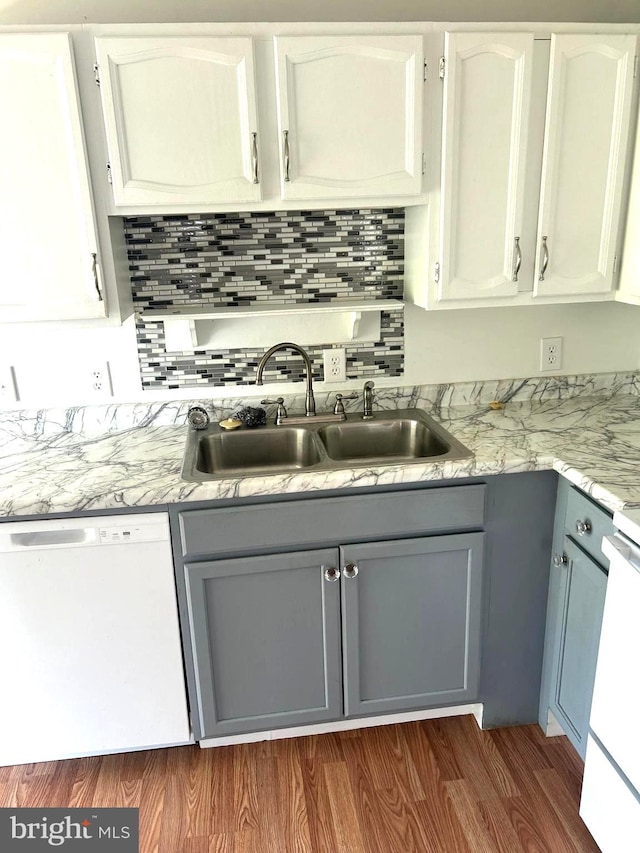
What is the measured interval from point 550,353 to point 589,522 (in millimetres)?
838

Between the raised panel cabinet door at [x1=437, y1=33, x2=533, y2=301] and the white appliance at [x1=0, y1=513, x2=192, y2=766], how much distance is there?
1.14 m

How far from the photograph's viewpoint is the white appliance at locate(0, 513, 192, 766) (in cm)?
169

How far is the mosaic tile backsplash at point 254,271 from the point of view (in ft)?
6.78

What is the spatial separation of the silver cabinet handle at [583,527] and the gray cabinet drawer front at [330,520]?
0.25 meters

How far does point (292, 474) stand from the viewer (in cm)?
171

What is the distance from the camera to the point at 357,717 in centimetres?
197

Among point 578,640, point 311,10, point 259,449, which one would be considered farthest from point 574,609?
point 311,10

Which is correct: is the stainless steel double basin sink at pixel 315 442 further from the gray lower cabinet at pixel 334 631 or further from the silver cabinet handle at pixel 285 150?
the silver cabinet handle at pixel 285 150

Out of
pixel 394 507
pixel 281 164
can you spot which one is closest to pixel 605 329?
→ pixel 394 507

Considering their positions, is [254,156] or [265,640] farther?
[265,640]

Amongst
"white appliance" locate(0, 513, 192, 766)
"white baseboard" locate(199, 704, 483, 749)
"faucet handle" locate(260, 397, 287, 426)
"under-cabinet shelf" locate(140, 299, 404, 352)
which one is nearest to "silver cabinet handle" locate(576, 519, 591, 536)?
"white baseboard" locate(199, 704, 483, 749)

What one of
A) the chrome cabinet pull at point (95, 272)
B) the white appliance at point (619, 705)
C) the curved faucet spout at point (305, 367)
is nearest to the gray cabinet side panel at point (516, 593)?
the white appliance at point (619, 705)

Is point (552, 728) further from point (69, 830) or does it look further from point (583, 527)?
point (69, 830)

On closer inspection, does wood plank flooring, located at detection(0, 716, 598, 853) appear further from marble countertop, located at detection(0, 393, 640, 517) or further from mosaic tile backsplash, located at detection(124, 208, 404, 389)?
mosaic tile backsplash, located at detection(124, 208, 404, 389)
